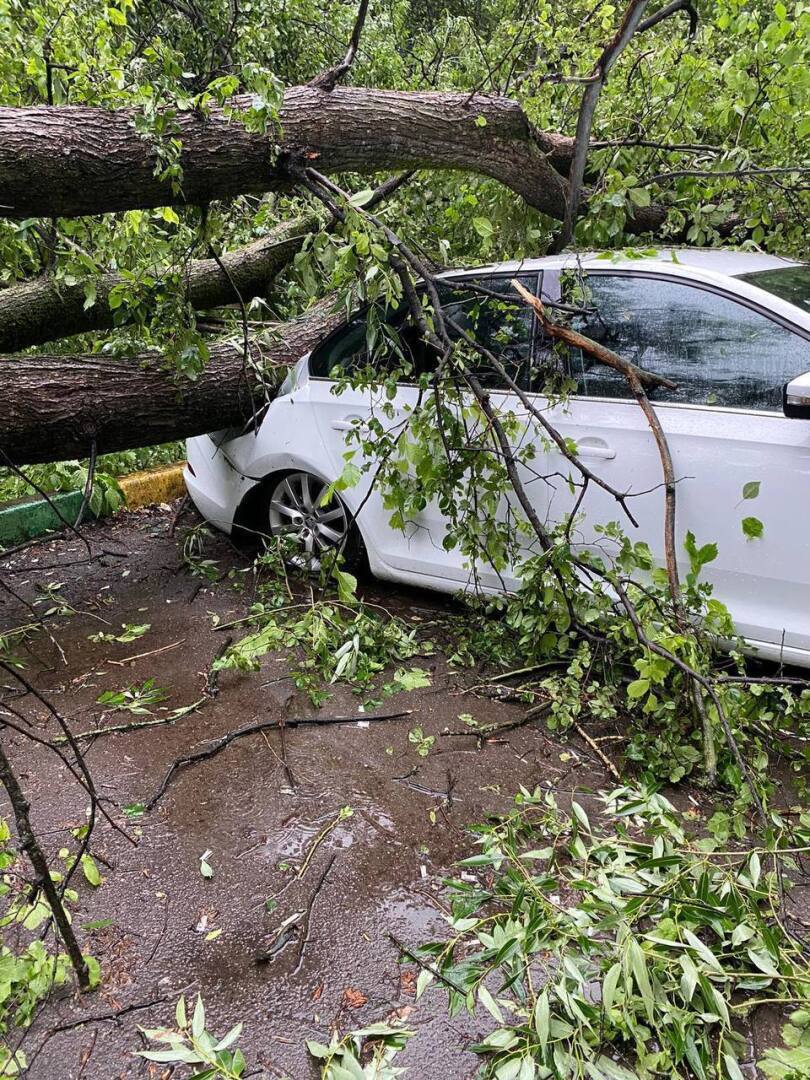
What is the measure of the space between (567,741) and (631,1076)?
144 cm

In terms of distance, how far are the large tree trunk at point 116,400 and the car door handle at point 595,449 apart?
125cm

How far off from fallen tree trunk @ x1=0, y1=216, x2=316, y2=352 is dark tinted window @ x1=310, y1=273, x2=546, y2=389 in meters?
1.47

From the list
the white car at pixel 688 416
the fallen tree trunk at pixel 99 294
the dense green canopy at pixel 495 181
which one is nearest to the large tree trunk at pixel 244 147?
the dense green canopy at pixel 495 181

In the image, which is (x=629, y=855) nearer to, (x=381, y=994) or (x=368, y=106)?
(x=381, y=994)

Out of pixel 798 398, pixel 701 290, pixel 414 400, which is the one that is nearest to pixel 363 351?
pixel 414 400

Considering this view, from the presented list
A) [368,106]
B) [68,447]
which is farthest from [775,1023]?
[368,106]

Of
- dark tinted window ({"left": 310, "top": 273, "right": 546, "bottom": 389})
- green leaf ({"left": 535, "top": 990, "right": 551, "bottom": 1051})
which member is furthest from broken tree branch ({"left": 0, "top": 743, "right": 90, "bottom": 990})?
dark tinted window ({"left": 310, "top": 273, "right": 546, "bottom": 389})

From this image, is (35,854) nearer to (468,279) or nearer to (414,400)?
(414,400)

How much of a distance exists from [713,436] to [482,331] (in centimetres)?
121

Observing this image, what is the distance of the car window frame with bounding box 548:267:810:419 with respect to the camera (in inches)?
114

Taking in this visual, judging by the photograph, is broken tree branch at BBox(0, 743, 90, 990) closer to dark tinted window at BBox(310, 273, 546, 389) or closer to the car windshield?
dark tinted window at BBox(310, 273, 546, 389)

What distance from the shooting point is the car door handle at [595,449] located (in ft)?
10.6

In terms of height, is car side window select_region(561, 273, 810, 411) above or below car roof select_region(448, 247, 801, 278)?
below

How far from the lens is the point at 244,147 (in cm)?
336
